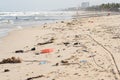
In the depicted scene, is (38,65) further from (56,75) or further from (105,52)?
(105,52)

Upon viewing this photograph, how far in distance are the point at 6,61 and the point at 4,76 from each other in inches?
72.1

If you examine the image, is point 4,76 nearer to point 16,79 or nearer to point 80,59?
point 16,79

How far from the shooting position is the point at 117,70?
7109 mm

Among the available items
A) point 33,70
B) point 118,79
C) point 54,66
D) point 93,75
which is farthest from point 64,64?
point 118,79

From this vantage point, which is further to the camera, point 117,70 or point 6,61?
point 6,61

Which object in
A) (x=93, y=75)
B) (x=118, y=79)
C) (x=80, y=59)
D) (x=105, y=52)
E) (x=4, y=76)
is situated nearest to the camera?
(x=118, y=79)

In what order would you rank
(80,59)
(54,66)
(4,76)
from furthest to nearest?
(80,59) < (54,66) < (4,76)

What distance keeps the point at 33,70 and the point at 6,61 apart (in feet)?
5.46

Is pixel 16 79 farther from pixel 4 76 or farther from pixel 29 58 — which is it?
pixel 29 58

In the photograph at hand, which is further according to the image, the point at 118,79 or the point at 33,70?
the point at 33,70

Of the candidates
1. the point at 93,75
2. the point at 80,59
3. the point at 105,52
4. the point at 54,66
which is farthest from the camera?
the point at 105,52

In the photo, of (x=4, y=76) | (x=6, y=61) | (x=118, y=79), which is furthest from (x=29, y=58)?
(x=118, y=79)

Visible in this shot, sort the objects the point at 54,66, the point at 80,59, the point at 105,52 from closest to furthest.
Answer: the point at 54,66
the point at 80,59
the point at 105,52

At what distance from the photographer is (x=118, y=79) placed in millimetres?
6316
